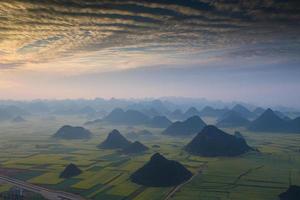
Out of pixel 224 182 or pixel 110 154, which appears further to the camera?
pixel 110 154

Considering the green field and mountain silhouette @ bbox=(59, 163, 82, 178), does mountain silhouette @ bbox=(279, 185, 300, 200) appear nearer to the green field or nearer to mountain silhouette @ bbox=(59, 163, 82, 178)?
the green field

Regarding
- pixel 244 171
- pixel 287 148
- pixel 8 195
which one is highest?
pixel 8 195

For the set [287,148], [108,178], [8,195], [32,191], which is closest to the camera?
[8,195]

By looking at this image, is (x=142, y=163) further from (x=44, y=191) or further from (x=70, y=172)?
(x=44, y=191)

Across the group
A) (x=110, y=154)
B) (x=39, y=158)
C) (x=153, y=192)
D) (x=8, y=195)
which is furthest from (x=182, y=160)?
(x=8, y=195)

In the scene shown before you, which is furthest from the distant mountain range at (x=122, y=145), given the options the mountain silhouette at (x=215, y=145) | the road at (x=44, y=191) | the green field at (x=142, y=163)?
the road at (x=44, y=191)

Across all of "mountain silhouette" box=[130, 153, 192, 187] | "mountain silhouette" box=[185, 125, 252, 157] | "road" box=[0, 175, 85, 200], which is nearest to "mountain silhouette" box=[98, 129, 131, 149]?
"mountain silhouette" box=[185, 125, 252, 157]

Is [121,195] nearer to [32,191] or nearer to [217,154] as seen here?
[32,191]

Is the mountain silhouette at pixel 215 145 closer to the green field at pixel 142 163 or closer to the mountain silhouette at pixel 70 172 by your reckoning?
the green field at pixel 142 163
